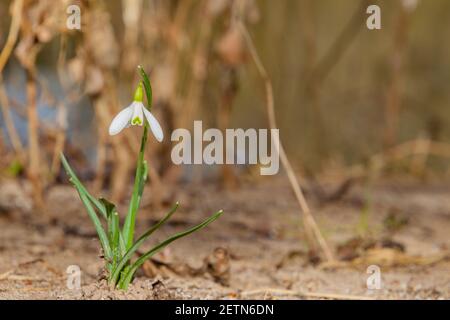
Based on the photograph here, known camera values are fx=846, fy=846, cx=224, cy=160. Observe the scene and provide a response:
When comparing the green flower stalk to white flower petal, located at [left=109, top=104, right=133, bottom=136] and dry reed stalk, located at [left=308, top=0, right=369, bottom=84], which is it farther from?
dry reed stalk, located at [left=308, top=0, right=369, bottom=84]

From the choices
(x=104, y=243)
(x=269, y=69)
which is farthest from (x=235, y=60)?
(x=269, y=69)

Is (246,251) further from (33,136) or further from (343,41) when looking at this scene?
(343,41)

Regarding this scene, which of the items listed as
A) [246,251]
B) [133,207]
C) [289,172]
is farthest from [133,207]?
[246,251]

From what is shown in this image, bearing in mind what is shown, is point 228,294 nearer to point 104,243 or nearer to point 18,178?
point 104,243

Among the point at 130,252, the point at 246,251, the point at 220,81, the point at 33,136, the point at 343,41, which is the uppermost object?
the point at 343,41

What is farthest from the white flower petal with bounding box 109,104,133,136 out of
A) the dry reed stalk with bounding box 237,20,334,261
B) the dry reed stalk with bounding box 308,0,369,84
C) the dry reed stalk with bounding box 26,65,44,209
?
the dry reed stalk with bounding box 308,0,369,84

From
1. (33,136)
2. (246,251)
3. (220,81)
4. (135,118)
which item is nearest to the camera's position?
(135,118)

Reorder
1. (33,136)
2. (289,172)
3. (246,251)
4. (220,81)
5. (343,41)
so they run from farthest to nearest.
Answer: (343,41), (220,81), (33,136), (246,251), (289,172)
